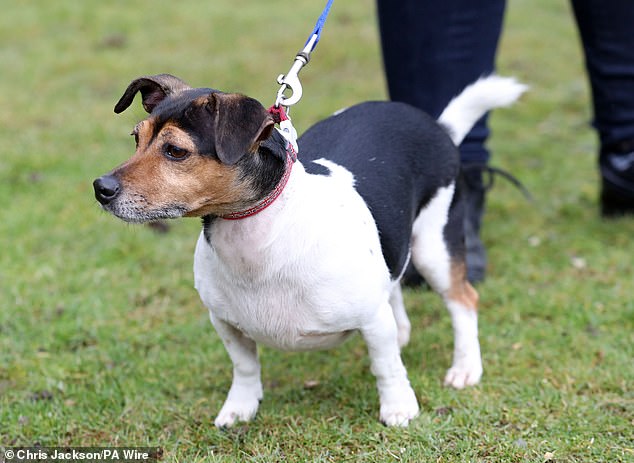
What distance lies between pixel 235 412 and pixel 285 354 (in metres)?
0.71

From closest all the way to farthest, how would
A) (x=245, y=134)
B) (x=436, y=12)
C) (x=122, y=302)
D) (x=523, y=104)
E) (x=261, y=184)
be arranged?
(x=245, y=134)
(x=261, y=184)
(x=436, y=12)
(x=122, y=302)
(x=523, y=104)

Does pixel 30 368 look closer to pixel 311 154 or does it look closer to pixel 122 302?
pixel 122 302

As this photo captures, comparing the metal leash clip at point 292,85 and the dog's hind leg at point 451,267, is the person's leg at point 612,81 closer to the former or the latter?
the dog's hind leg at point 451,267

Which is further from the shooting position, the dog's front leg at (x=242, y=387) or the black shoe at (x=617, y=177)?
the black shoe at (x=617, y=177)

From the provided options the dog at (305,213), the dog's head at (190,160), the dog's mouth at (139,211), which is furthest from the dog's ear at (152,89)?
the dog's mouth at (139,211)

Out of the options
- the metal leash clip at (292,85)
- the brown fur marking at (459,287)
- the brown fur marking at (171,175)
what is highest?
the metal leash clip at (292,85)

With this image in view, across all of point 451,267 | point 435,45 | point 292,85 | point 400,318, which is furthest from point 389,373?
point 435,45

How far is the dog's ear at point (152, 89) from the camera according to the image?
9.57 feet

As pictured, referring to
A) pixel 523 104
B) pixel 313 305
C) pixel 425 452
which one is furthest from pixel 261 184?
pixel 523 104

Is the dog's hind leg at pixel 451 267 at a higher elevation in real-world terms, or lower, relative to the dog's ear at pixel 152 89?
lower

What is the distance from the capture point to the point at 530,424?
3311 millimetres

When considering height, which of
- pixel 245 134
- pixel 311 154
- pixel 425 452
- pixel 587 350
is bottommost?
pixel 587 350

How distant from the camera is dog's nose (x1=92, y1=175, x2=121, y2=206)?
8.50 feet

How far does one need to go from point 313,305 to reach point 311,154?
0.74m
